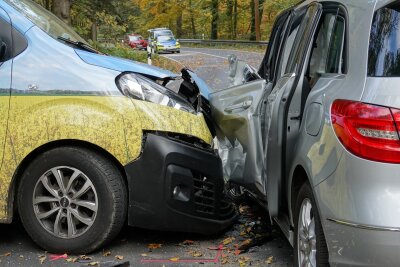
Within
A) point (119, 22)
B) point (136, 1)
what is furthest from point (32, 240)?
point (136, 1)

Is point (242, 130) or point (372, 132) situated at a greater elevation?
point (372, 132)

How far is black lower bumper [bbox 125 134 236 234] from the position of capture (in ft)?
12.8

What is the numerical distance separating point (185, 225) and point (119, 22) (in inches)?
668

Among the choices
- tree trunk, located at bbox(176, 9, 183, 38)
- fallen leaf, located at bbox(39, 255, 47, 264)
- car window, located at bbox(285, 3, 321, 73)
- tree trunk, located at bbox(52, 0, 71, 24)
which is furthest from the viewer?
tree trunk, located at bbox(176, 9, 183, 38)

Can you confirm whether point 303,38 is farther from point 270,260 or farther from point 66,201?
point 66,201

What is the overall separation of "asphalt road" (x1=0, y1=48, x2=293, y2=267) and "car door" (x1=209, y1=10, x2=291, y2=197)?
0.43 meters

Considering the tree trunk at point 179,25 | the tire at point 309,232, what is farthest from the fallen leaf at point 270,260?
the tree trunk at point 179,25

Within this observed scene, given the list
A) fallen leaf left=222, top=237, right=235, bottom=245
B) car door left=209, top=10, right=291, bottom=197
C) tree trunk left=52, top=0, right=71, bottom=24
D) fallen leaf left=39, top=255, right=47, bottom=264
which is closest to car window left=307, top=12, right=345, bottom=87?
car door left=209, top=10, right=291, bottom=197

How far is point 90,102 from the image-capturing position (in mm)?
3889

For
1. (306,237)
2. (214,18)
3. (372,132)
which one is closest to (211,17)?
(214,18)

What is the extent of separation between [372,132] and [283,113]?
105 cm

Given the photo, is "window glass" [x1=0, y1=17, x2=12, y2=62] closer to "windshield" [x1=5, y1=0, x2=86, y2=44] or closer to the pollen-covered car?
the pollen-covered car

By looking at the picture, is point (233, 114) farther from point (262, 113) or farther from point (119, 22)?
point (119, 22)

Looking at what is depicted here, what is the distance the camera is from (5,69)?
390 cm
